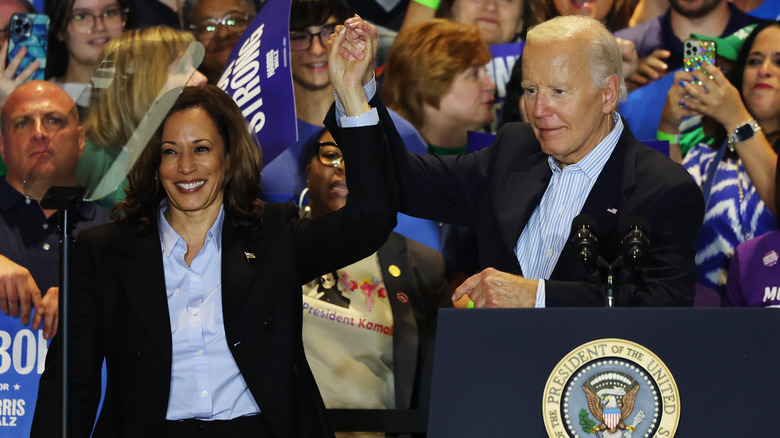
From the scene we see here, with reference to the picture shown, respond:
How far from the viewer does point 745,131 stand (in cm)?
442

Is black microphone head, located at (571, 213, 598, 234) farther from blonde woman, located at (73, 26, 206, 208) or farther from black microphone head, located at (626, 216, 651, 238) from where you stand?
blonde woman, located at (73, 26, 206, 208)

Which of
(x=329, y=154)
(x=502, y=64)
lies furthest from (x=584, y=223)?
(x=502, y=64)

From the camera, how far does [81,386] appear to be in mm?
2605

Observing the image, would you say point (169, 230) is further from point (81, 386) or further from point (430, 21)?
point (430, 21)

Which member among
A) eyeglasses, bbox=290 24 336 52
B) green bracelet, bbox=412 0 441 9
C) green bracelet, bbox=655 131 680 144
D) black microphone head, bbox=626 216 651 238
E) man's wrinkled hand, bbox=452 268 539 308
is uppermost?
green bracelet, bbox=412 0 441 9

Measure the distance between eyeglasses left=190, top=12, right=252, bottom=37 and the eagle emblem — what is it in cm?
337

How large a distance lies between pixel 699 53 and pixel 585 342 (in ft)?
9.68

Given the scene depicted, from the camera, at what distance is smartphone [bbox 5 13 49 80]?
15.2ft

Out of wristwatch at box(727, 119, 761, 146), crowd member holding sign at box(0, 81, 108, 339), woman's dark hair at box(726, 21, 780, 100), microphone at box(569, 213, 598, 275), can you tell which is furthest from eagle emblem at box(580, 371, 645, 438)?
woman's dark hair at box(726, 21, 780, 100)

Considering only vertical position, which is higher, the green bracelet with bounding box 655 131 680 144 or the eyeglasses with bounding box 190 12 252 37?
the eyeglasses with bounding box 190 12 252 37

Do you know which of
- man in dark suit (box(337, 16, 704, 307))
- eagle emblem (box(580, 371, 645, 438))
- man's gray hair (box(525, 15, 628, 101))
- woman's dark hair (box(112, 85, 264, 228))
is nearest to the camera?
eagle emblem (box(580, 371, 645, 438))

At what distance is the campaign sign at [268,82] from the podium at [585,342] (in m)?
2.11

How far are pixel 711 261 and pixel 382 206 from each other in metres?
2.47

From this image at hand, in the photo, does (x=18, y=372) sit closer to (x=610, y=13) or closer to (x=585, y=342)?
(x=585, y=342)
